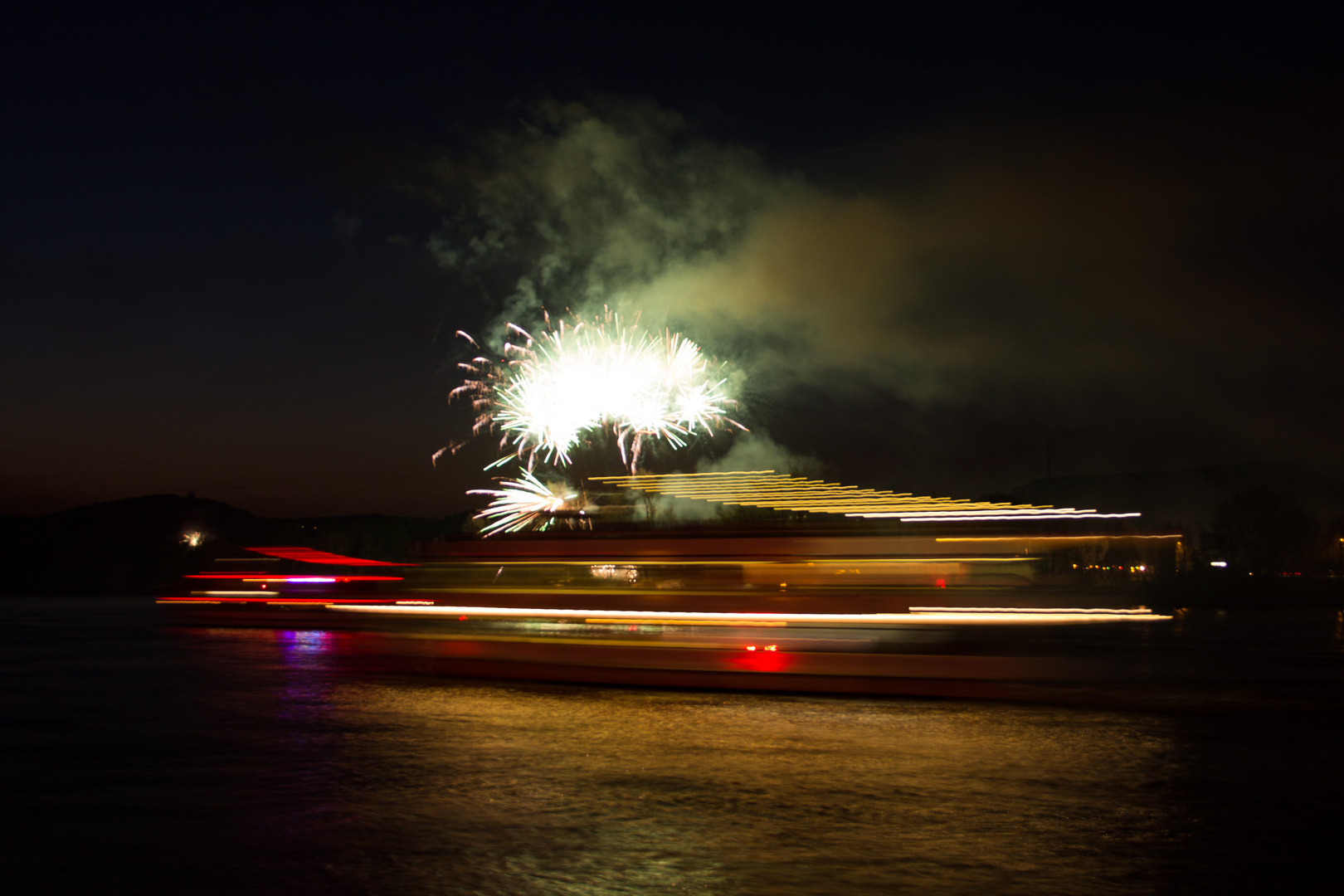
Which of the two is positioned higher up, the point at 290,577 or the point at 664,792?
the point at 290,577

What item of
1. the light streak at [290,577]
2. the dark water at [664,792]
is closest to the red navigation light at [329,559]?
the light streak at [290,577]

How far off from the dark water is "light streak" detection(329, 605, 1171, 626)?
2.99 feet

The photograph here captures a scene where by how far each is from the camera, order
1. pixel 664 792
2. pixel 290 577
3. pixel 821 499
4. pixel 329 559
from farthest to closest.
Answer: pixel 329 559
pixel 290 577
pixel 821 499
pixel 664 792

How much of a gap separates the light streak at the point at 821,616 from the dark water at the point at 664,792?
2.99 ft

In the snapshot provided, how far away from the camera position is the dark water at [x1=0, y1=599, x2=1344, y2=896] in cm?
516

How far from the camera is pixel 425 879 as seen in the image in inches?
198

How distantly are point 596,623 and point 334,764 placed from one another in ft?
17.3

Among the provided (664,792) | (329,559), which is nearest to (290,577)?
(329,559)

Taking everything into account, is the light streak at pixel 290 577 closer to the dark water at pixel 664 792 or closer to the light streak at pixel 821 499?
the dark water at pixel 664 792

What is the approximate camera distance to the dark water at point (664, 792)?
516cm

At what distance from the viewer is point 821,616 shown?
11906mm

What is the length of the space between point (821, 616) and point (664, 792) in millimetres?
5146

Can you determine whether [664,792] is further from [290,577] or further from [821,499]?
[290,577]

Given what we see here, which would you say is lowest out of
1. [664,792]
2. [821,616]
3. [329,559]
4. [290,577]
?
[664,792]
